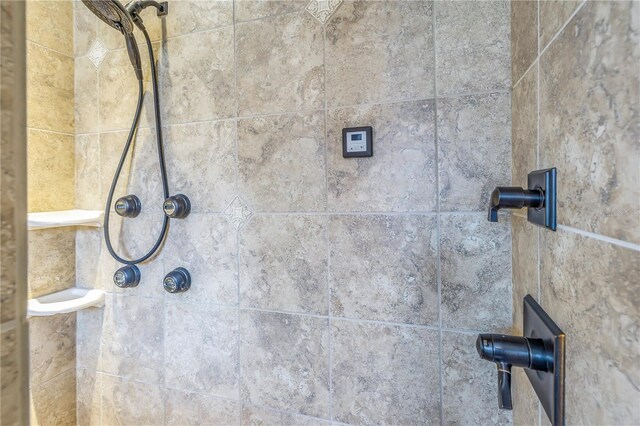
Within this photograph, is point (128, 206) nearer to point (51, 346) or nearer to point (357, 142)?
point (51, 346)

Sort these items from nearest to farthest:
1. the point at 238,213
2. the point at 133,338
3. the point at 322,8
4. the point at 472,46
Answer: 1. the point at 472,46
2. the point at 322,8
3. the point at 238,213
4. the point at 133,338

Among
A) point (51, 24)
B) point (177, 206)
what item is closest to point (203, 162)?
point (177, 206)

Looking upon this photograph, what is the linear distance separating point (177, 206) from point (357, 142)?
0.66m

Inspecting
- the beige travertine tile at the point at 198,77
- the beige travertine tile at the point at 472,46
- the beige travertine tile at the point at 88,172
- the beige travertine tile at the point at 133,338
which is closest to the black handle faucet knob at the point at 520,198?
the beige travertine tile at the point at 472,46

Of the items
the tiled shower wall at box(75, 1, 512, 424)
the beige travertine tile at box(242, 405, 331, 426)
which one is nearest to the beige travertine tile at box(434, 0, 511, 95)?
the tiled shower wall at box(75, 1, 512, 424)

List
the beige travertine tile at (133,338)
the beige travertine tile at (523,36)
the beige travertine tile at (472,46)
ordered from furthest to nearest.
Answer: the beige travertine tile at (133,338) → the beige travertine tile at (472,46) → the beige travertine tile at (523,36)

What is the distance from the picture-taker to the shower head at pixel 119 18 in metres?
1.02

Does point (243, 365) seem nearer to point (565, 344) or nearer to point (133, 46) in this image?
point (565, 344)

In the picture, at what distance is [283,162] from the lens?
3.47ft

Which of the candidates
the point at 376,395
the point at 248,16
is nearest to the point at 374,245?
the point at 376,395

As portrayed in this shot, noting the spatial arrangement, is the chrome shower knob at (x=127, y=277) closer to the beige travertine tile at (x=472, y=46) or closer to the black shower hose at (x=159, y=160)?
the black shower hose at (x=159, y=160)

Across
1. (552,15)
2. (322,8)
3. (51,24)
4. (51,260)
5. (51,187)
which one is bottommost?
(51,260)

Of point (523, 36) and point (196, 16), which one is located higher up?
point (196, 16)

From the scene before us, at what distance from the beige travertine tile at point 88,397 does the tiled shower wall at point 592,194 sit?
154cm
